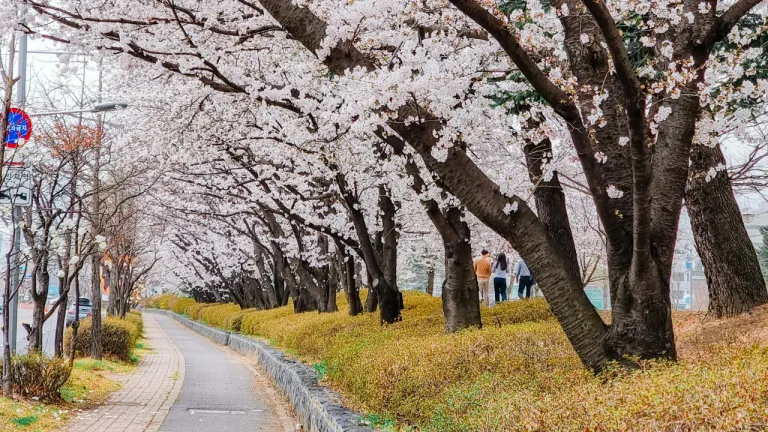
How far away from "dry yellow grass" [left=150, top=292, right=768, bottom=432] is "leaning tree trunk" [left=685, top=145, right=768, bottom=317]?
0.42 metres

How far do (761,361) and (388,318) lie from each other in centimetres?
932

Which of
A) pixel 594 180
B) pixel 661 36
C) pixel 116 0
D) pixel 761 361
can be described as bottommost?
pixel 761 361

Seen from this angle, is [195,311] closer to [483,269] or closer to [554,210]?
[483,269]

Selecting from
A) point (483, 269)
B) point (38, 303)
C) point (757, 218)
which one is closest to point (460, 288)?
point (38, 303)

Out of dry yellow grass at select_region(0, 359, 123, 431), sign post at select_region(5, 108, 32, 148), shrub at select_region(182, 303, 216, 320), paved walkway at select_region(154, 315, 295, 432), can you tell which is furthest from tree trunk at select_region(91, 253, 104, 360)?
shrub at select_region(182, 303, 216, 320)

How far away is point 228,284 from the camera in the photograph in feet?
122

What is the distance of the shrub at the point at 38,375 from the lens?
9227 mm

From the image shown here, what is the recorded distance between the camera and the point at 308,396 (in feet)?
28.2

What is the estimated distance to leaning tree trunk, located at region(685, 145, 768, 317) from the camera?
936cm

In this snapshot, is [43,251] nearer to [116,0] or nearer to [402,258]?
[116,0]

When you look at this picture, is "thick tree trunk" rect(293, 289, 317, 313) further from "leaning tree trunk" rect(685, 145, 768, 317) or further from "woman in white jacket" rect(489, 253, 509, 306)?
"leaning tree trunk" rect(685, 145, 768, 317)

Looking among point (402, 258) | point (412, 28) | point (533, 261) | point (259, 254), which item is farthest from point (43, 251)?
point (402, 258)

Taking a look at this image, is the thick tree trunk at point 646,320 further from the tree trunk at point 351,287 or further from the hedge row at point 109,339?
the hedge row at point 109,339

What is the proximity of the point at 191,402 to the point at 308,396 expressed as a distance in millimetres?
3571
